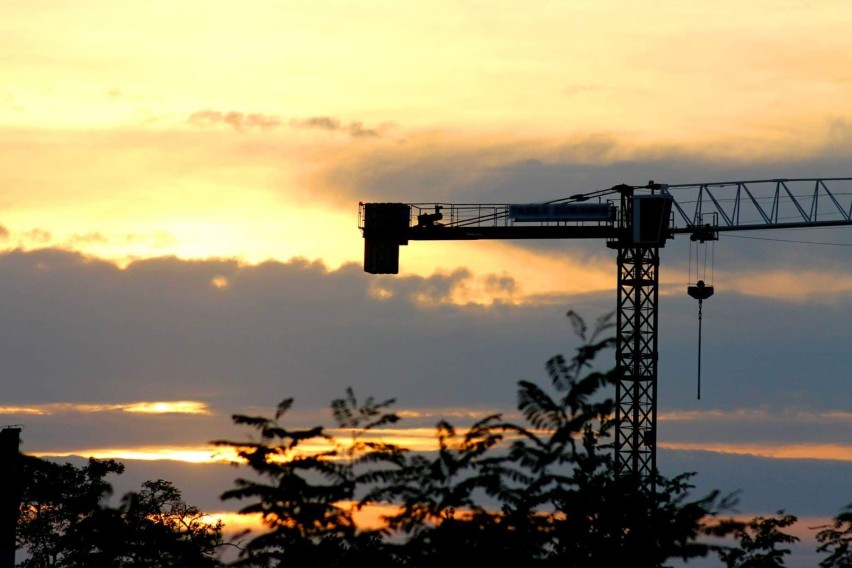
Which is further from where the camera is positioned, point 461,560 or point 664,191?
point 664,191

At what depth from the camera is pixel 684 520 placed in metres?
23.4

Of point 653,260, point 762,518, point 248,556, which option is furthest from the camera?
point 653,260

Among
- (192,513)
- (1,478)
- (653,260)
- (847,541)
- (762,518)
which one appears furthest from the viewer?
(653,260)

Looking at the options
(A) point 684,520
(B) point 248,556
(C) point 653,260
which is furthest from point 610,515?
(C) point 653,260

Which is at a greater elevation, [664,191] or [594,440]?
[664,191]

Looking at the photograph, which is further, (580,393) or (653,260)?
(653,260)

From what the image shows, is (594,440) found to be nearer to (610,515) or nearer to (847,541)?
(610,515)

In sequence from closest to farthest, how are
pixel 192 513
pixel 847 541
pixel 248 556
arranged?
1. pixel 248 556
2. pixel 847 541
3. pixel 192 513

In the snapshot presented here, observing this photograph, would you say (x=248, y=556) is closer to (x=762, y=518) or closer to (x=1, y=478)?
(x=762, y=518)

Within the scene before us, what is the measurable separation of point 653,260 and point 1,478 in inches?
2403

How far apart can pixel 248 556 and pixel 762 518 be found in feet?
104

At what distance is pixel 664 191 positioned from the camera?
4643 inches

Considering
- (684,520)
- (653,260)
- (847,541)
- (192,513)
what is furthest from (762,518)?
(653,260)

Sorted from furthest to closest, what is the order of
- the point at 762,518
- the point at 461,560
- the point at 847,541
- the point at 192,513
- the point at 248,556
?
1. the point at 192,513
2. the point at 762,518
3. the point at 847,541
4. the point at 248,556
5. the point at 461,560
